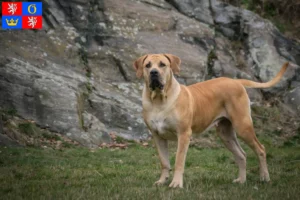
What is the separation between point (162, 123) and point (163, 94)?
1.27 ft

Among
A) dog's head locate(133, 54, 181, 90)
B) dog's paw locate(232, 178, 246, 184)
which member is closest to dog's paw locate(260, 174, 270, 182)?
dog's paw locate(232, 178, 246, 184)

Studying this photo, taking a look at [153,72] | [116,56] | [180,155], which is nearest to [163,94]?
[153,72]

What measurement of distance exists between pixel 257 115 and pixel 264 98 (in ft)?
3.94

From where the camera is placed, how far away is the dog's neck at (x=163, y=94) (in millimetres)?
6270

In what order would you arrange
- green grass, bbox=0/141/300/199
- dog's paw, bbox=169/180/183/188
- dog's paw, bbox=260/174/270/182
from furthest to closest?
1. dog's paw, bbox=260/174/270/182
2. dog's paw, bbox=169/180/183/188
3. green grass, bbox=0/141/300/199

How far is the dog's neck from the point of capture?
6.27 metres

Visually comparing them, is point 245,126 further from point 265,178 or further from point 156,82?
point 156,82

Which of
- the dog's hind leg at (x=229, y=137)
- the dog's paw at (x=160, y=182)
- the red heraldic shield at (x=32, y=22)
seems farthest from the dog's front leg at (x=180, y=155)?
the red heraldic shield at (x=32, y=22)

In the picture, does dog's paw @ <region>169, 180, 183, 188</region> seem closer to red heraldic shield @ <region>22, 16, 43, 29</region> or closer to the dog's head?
the dog's head

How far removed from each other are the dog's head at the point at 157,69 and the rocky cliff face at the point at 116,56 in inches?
183

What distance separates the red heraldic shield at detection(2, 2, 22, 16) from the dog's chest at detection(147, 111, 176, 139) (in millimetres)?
8254

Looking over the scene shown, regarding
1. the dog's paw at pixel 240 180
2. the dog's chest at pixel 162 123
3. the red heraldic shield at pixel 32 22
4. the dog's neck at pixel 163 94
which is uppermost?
the dog's neck at pixel 163 94

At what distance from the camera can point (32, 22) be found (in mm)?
13297

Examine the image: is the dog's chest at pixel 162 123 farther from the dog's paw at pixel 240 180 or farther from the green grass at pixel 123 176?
the dog's paw at pixel 240 180
